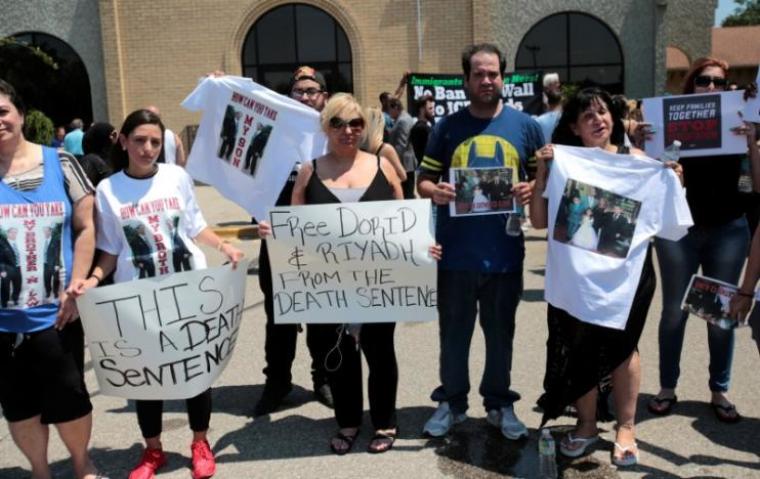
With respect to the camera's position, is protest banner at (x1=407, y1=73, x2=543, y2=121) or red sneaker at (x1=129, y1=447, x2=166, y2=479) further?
protest banner at (x1=407, y1=73, x2=543, y2=121)

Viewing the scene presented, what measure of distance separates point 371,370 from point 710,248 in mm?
2097

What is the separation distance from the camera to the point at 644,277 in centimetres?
369

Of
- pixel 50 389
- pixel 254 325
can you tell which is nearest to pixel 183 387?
pixel 50 389

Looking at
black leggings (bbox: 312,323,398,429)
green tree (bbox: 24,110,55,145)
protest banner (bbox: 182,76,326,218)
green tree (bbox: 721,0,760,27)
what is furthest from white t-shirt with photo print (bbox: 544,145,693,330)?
green tree (bbox: 721,0,760,27)

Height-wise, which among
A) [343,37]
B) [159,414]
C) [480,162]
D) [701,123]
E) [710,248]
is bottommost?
[159,414]

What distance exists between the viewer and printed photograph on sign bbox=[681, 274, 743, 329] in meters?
3.59

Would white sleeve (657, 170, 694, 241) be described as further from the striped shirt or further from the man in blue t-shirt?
the striped shirt

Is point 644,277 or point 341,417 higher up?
point 644,277

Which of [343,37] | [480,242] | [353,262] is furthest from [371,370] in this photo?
[343,37]

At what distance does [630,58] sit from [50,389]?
59.9 ft

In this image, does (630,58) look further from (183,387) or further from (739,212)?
(183,387)

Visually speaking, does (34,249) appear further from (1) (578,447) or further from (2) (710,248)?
(2) (710,248)

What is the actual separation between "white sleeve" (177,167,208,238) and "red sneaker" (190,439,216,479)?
1.13 meters

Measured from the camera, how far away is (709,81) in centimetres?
435
